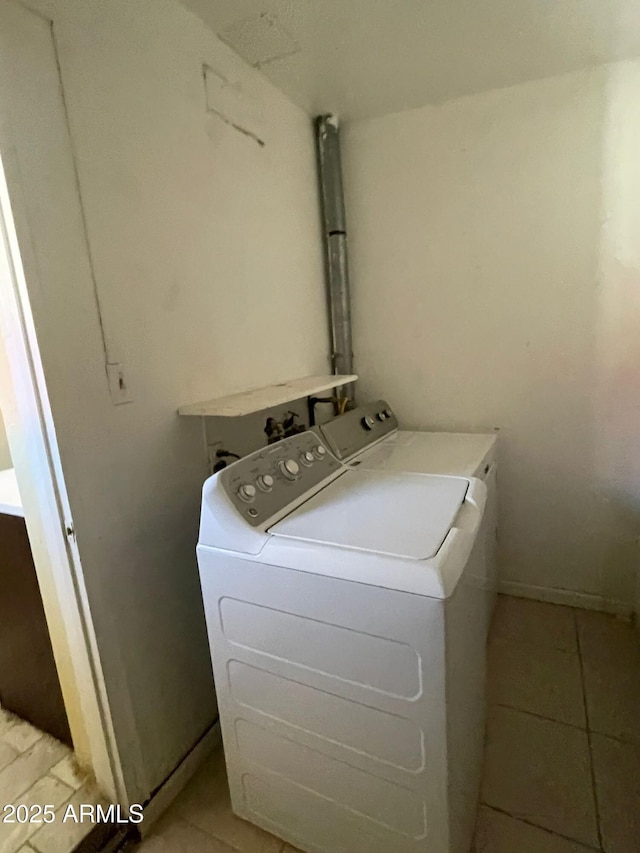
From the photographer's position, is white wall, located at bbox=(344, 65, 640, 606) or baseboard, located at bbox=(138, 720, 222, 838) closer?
baseboard, located at bbox=(138, 720, 222, 838)

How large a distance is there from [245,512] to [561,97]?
6.51 feet

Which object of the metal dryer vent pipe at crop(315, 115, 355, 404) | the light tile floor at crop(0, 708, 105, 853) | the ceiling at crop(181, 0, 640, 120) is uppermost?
the ceiling at crop(181, 0, 640, 120)

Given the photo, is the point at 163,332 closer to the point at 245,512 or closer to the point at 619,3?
the point at 245,512

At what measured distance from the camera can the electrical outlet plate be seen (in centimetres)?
119

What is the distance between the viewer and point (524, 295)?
2.01 metres

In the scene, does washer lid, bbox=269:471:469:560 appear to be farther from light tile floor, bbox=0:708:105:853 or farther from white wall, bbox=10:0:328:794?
light tile floor, bbox=0:708:105:853

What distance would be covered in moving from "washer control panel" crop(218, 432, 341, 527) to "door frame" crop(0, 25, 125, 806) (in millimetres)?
407

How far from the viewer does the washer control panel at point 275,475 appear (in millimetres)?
1172

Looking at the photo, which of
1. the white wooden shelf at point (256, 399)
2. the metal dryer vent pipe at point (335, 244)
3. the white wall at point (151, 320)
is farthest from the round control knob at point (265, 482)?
the metal dryer vent pipe at point (335, 244)

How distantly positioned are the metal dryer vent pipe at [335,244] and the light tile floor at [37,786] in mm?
1743

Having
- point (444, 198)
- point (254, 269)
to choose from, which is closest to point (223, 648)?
point (254, 269)

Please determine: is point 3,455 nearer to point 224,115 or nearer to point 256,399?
point 256,399

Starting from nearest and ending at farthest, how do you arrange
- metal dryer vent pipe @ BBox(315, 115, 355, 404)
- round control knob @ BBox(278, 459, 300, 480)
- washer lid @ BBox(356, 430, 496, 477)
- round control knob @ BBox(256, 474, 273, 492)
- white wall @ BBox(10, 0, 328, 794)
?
1. white wall @ BBox(10, 0, 328, 794)
2. round control knob @ BBox(256, 474, 273, 492)
3. round control knob @ BBox(278, 459, 300, 480)
4. washer lid @ BBox(356, 430, 496, 477)
5. metal dryer vent pipe @ BBox(315, 115, 355, 404)

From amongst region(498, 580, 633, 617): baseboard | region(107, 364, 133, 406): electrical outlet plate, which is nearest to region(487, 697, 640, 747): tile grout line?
region(498, 580, 633, 617): baseboard
